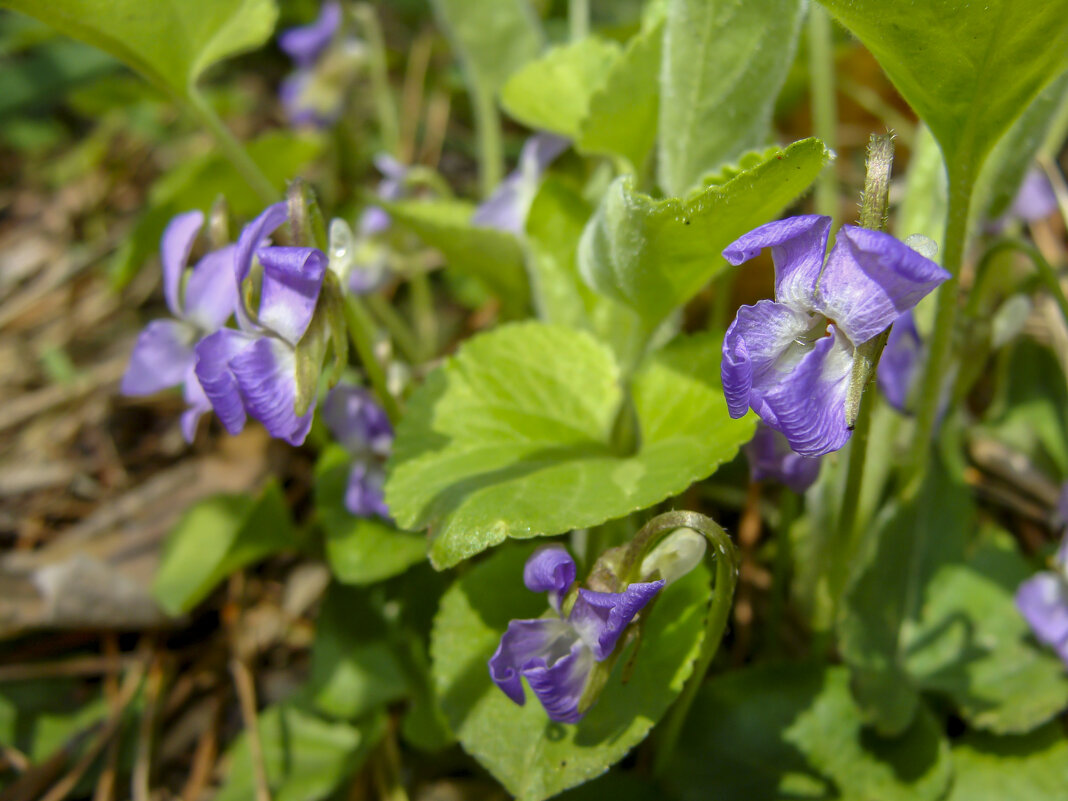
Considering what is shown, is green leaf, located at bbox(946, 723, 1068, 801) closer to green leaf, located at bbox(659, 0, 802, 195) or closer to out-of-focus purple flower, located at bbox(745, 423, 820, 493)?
out-of-focus purple flower, located at bbox(745, 423, 820, 493)

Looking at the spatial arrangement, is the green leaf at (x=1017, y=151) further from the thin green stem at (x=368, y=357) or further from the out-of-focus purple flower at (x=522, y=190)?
the thin green stem at (x=368, y=357)

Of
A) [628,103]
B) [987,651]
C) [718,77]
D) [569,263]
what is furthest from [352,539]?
[987,651]

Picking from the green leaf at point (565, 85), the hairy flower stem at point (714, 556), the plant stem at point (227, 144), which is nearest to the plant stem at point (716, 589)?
the hairy flower stem at point (714, 556)

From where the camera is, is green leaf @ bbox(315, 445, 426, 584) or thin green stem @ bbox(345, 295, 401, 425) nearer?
thin green stem @ bbox(345, 295, 401, 425)

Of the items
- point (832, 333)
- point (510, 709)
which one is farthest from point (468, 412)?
point (832, 333)

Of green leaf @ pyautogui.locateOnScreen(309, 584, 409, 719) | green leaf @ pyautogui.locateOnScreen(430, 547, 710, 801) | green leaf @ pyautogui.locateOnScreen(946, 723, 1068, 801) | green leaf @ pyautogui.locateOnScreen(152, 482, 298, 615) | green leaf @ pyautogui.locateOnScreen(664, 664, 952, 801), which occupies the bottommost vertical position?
green leaf @ pyautogui.locateOnScreen(946, 723, 1068, 801)

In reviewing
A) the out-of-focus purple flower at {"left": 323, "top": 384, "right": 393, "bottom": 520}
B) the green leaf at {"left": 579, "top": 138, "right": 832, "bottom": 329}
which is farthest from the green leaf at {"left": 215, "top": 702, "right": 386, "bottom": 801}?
the green leaf at {"left": 579, "top": 138, "right": 832, "bottom": 329}

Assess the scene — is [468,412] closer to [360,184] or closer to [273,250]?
[273,250]
